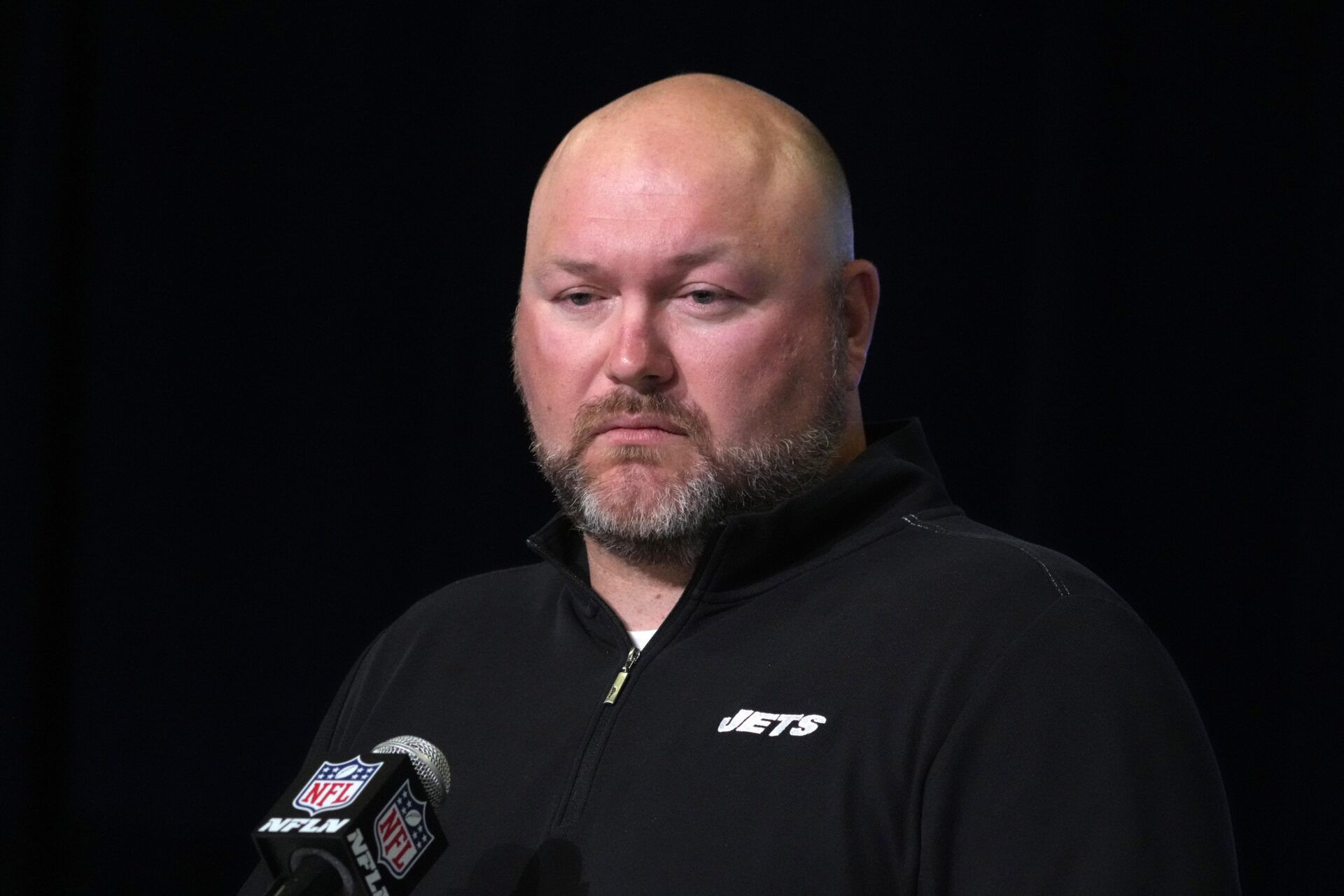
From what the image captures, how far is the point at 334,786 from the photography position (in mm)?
1041

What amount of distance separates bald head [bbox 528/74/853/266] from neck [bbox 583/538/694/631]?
369 millimetres

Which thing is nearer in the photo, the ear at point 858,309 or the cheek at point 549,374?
the cheek at point 549,374

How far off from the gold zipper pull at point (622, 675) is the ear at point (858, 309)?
39 cm

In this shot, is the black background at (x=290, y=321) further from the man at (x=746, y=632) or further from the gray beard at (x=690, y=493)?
the gray beard at (x=690, y=493)

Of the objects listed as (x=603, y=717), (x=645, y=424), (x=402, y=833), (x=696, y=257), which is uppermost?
(x=696, y=257)

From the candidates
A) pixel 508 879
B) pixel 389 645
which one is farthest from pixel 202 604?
pixel 508 879

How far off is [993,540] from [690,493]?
0.97 ft

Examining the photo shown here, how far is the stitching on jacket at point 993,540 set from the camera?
1396 mm

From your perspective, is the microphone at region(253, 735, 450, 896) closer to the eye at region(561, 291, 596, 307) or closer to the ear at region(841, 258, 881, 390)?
the eye at region(561, 291, 596, 307)

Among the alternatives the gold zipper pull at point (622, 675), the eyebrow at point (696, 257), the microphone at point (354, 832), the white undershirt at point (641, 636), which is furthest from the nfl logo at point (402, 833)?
the eyebrow at point (696, 257)

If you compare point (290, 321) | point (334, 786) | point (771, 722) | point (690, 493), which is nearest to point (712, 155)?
point (690, 493)

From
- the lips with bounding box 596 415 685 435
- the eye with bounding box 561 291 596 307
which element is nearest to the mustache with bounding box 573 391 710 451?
the lips with bounding box 596 415 685 435

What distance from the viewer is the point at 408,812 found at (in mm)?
1060

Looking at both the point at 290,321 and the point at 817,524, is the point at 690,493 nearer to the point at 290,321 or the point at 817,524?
the point at 817,524
